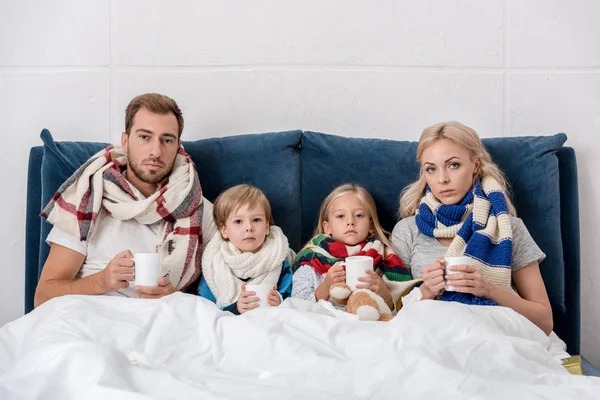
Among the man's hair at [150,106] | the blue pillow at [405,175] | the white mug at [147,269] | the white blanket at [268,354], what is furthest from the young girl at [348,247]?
the man's hair at [150,106]

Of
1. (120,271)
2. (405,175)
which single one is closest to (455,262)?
(405,175)

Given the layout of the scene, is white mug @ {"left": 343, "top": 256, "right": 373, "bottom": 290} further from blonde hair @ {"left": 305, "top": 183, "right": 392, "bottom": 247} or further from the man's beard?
the man's beard

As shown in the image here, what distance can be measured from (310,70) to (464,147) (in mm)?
786

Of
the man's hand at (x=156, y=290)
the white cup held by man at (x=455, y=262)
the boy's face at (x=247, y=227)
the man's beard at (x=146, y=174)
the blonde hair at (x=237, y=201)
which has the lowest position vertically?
the man's hand at (x=156, y=290)

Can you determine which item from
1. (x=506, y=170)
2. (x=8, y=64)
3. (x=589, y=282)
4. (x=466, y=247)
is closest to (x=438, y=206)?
(x=466, y=247)

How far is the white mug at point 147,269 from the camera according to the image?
2.08 meters

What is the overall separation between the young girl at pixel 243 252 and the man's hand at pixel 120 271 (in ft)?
1.09

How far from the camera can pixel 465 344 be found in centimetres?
170

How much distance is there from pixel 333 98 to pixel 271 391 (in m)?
1.62

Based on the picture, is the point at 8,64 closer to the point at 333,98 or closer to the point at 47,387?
the point at 333,98

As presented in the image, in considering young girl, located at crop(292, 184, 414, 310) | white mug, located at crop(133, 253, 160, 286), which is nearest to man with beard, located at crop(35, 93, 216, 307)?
white mug, located at crop(133, 253, 160, 286)

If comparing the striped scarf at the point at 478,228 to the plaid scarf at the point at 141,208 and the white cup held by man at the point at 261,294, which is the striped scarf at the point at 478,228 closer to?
the white cup held by man at the point at 261,294

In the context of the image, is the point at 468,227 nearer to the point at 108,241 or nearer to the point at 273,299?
the point at 273,299

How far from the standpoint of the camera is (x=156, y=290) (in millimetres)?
2170
